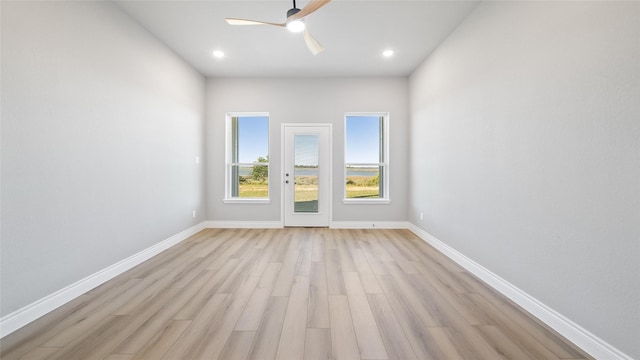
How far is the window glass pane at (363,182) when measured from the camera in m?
4.82

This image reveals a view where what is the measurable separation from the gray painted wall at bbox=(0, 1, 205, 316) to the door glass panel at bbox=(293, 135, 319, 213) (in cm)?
213

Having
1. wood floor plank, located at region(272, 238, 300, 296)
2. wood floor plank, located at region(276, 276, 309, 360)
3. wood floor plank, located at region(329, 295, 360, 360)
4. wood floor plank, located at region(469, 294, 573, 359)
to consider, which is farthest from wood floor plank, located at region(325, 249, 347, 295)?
wood floor plank, located at region(469, 294, 573, 359)

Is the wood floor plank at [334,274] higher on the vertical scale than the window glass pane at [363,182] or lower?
lower

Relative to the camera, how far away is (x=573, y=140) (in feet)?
5.31

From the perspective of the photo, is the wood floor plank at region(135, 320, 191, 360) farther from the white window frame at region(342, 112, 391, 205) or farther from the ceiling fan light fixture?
the white window frame at region(342, 112, 391, 205)

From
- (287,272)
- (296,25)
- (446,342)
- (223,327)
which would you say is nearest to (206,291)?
(223,327)

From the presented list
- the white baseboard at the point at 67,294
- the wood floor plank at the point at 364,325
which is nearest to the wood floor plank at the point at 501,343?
the wood floor plank at the point at 364,325

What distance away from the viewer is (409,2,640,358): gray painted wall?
4.45 ft

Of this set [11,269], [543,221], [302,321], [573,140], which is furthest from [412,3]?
[11,269]

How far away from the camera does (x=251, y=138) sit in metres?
4.97

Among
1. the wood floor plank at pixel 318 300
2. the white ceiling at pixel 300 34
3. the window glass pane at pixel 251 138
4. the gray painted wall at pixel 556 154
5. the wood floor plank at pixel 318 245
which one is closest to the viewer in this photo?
the gray painted wall at pixel 556 154

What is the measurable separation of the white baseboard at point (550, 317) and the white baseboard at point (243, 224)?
315 centimetres

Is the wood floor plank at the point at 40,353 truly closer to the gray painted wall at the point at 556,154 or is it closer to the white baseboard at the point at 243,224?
the white baseboard at the point at 243,224

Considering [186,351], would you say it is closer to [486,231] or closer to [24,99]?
[24,99]
